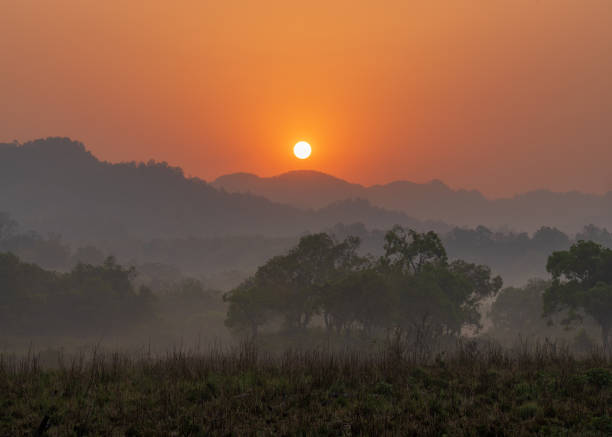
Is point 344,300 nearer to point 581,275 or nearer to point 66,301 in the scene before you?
point 581,275

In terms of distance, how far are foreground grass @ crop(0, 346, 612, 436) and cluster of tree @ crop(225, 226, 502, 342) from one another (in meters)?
37.8

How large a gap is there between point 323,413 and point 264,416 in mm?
1277

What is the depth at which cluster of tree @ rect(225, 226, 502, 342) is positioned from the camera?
5319cm

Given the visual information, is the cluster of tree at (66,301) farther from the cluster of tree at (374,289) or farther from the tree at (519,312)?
the tree at (519,312)

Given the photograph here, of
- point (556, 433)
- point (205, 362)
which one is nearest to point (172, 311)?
point (205, 362)

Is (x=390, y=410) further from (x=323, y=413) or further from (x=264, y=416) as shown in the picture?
(x=264, y=416)

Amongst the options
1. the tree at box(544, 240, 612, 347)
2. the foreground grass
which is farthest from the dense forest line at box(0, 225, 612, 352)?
the foreground grass

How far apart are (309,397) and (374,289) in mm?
45048

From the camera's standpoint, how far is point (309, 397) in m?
9.39

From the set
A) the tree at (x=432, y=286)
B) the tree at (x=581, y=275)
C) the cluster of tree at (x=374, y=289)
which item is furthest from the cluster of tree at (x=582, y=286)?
the cluster of tree at (x=374, y=289)

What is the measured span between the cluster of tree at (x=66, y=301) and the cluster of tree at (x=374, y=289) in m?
36.8

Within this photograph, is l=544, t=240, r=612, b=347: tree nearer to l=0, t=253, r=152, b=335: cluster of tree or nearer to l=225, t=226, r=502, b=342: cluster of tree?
l=225, t=226, r=502, b=342: cluster of tree

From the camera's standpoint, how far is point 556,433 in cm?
758

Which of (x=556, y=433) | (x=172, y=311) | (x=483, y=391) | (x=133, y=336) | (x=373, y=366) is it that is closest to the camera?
(x=556, y=433)
